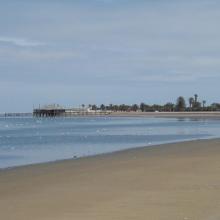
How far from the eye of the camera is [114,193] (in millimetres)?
13016

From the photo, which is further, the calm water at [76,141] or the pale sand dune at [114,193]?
the calm water at [76,141]

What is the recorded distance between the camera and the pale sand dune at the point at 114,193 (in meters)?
10.4

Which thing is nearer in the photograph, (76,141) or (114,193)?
(114,193)

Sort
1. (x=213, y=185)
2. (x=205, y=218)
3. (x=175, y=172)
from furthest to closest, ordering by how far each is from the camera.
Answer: (x=175, y=172) → (x=213, y=185) → (x=205, y=218)

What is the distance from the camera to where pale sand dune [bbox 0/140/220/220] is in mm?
10391

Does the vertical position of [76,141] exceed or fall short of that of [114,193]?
it falls short

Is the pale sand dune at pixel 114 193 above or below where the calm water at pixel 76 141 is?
above

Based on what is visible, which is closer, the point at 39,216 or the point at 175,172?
the point at 39,216

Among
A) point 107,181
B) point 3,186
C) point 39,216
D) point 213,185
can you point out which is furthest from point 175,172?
point 39,216

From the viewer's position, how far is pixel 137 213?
10312 mm

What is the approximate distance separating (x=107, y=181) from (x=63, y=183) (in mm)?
1156

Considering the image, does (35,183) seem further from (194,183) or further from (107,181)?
(194,183)

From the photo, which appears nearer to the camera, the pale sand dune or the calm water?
the pale sand dune

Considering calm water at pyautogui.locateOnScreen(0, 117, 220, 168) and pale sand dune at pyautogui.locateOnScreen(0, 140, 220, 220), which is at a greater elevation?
pale sand dune at pyautogui.locateOnScreen(0, 140, 220, 220)
